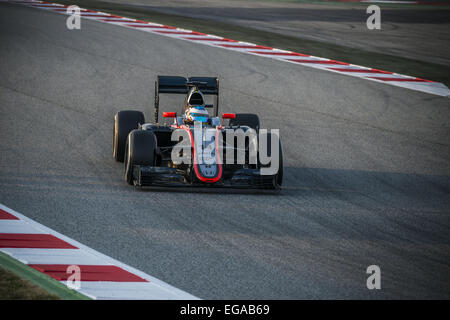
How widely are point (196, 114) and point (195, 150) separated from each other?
3.79ft

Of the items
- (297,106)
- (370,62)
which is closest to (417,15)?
(370,62)

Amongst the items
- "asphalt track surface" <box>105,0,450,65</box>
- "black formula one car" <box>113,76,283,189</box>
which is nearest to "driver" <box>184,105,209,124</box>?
"black formula one car" <box>113,76,283,189</box>

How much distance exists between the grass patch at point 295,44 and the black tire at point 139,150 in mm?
11331

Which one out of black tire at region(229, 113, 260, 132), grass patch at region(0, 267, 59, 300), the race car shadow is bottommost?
grass patch at region(0, 267, 59, 300)

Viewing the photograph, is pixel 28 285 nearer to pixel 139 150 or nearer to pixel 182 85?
pixel 139 150

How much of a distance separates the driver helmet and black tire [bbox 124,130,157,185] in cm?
90

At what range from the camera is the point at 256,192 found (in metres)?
10.2

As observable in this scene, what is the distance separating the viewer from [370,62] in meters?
20.7

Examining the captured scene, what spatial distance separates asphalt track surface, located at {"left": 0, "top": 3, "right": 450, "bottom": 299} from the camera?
726cm

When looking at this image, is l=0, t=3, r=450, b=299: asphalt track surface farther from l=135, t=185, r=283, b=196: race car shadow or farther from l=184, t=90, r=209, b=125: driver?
l=184, t=90, r=209, b=125: driver

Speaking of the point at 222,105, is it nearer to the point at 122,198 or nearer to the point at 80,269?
the point at 122,198

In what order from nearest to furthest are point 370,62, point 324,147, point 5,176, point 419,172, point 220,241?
point 220,241, point 5,176, point 419,172, point 324,147, point 370,62

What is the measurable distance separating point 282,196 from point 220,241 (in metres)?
2.20

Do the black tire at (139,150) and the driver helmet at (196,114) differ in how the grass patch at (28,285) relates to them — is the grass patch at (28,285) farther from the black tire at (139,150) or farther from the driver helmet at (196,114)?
the driver helmet at (196,114)
